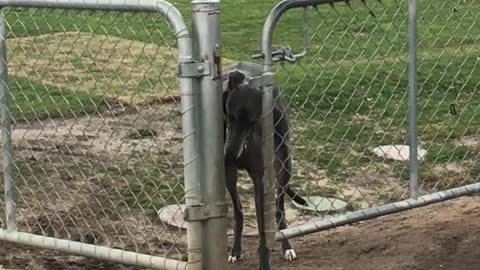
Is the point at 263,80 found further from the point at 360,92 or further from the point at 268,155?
the point at 360,92

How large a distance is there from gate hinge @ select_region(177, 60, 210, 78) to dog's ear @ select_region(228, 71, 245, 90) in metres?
0.96

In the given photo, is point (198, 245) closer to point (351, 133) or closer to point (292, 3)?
point (292, 3)


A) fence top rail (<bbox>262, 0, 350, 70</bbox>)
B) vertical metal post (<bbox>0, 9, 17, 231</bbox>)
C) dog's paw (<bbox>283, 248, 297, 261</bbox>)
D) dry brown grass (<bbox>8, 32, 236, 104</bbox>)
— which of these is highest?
dry brown grass (<bbox>8, 32, 236, 104</bbox>)

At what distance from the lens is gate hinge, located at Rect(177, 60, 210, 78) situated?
4293 mm

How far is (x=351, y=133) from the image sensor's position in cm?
977

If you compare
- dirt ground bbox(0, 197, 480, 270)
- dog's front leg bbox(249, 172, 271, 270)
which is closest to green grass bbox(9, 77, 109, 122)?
dirt ground bbox(0, 197, 480, 270)

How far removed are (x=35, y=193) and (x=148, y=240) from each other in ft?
4.46

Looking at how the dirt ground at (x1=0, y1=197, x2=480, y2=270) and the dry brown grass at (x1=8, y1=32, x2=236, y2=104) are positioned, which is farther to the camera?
the dry brown grass at (x1=8, y1=32, x2=236, y2=104)

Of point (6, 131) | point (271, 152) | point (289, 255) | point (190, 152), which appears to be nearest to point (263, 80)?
point (271, 152)

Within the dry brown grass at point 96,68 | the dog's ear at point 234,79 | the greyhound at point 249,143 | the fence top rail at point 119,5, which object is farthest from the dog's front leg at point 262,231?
the dry brown grass at point 96,68

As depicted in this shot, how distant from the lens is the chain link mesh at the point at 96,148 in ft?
22.7

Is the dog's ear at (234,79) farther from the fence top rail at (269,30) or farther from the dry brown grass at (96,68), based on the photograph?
the dry brown grass at (96,68)

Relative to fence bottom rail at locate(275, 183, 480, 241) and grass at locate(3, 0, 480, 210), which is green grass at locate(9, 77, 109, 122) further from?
fence bottom rail at locate(275, 183, 480, 241)

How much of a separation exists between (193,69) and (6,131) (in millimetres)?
1399
